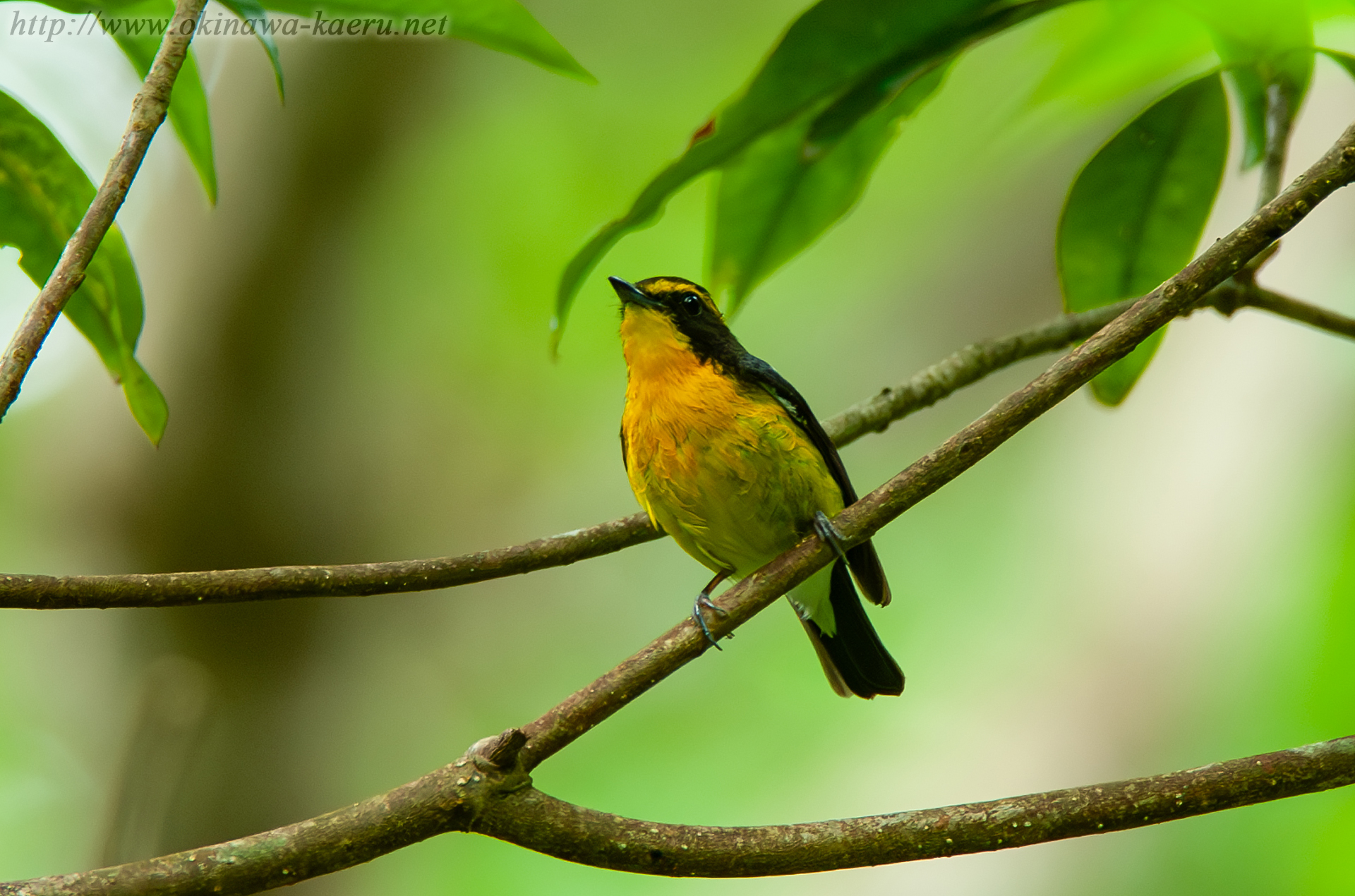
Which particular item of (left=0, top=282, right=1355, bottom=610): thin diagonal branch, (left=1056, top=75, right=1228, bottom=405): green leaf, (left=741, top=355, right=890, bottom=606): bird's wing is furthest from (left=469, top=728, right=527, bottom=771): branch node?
(left=1056, top=75, right=1228, bottom=405): green leaf

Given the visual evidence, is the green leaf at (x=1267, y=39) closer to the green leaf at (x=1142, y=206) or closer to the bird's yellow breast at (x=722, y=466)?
the green leaf at (x=1142, y=206)

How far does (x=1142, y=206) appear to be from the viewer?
279 cm

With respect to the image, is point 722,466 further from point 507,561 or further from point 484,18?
point 484,18

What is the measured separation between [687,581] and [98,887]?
6315 mm

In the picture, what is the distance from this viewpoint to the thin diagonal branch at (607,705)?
136 cm

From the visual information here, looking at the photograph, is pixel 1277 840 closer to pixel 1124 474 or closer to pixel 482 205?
pixel 1124 474

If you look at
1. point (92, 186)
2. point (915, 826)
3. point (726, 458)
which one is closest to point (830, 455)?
point (726, 458)

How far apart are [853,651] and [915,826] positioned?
179cm

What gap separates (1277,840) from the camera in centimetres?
566

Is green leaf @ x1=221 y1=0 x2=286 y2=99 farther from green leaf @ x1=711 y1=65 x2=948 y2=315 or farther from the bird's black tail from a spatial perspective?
the bird's black tail

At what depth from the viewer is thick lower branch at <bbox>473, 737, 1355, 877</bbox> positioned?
149 cm

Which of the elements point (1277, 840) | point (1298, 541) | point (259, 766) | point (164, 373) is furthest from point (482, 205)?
point (1277, 840)

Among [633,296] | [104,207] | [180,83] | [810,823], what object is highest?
[633,296]

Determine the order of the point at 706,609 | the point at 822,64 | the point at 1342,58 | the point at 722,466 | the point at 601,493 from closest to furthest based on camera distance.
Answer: the point at 706,609 < the point at 1342,58 < the point at 822,64 < the point at 722,466 < the point at 601,493
